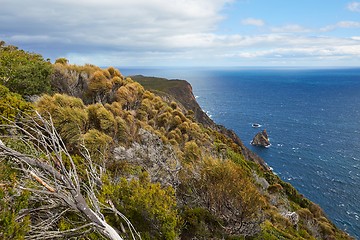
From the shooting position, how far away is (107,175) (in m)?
9.05

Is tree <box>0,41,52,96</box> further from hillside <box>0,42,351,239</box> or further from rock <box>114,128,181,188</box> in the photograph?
rock <box>114,128,181,188</box>

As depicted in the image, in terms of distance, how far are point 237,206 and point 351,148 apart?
67.4 meters

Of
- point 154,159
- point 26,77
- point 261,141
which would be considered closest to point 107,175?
point 154,159

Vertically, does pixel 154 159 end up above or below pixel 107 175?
below

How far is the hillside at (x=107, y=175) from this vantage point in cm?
435

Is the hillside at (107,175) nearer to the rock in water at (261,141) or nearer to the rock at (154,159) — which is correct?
the rock at (154,159)

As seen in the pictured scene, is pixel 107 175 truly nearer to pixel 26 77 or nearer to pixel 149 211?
pixel 149 211

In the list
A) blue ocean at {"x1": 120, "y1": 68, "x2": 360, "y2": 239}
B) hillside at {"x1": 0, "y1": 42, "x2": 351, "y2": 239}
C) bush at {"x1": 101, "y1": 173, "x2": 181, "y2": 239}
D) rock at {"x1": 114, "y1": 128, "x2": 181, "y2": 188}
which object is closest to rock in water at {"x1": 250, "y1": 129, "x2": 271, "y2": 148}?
blue ocean at {"x1": 120, "y1": 68, "x2": 360, "y2": 239}

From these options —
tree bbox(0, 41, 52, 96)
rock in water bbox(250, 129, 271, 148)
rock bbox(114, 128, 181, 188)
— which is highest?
tree bbox(0, 41, 52, 96)

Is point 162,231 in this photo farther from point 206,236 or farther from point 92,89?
point 92,89

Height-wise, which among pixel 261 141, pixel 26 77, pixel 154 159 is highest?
pixel 26 77

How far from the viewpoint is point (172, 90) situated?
97812mm

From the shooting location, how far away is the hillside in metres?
4.35

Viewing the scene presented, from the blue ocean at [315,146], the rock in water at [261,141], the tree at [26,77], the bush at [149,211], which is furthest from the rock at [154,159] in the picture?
the rock in water at [261,141]
